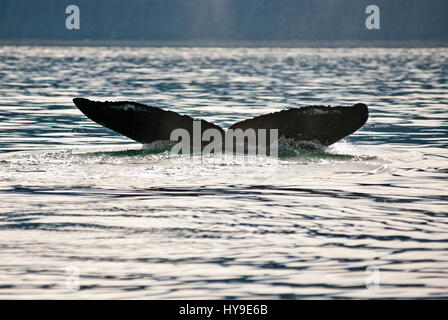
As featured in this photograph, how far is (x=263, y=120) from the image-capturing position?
15.0 meters

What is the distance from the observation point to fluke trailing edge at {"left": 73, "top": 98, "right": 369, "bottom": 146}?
48.2 ft

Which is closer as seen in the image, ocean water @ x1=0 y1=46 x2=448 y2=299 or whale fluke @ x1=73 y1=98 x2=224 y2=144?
ocean water @ x1=0 y1=46 x2=448 y2=299

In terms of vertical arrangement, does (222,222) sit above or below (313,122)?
below

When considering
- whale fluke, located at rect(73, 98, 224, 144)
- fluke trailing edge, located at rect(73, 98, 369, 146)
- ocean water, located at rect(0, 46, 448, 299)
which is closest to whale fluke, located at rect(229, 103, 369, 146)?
fluke trailing edge, located at rect(73, 98, 369, 146)

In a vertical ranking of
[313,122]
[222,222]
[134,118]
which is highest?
[134,118]

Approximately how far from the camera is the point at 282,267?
27.7ft

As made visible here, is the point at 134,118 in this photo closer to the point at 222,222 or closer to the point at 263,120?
the point at 263,120

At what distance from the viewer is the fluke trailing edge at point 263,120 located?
14.7 metres

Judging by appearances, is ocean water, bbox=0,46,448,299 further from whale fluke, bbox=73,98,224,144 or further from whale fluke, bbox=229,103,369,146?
whale fluke, bbox=73,98,224,144

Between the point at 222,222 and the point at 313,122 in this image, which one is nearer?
the point at 222,222

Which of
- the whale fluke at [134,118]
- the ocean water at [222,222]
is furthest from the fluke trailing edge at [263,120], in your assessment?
the ocean water at [222,222]

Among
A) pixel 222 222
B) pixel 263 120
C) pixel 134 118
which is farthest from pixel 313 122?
pixel 222 222
